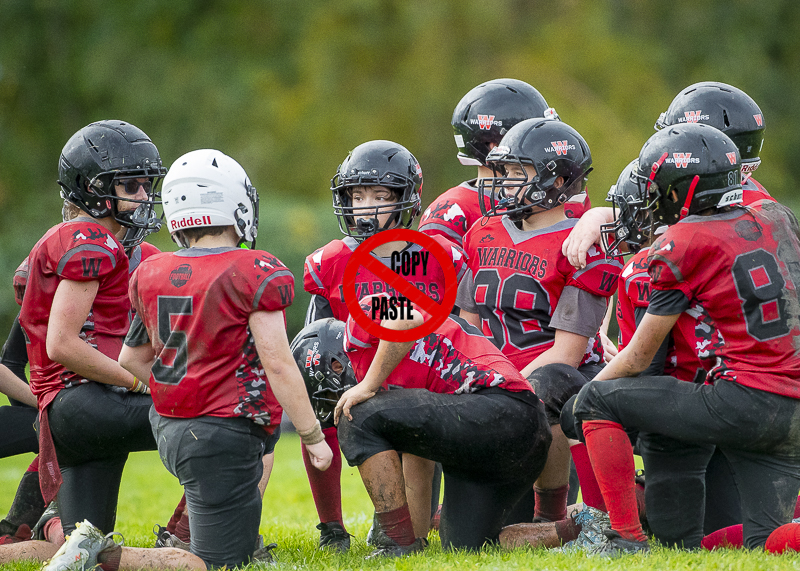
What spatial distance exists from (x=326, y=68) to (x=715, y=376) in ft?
52.5

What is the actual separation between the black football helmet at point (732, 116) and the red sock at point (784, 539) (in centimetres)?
202

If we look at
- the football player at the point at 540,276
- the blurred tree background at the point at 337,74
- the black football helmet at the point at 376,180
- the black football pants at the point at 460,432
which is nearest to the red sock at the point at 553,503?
the football player at the point at 540,276

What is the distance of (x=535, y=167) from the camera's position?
510 cm

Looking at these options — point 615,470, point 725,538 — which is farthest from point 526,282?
point 725,538

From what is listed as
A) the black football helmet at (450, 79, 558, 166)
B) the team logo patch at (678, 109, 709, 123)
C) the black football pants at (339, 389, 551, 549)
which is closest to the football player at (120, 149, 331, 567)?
the black football pants at (339, 389, 551, 549)

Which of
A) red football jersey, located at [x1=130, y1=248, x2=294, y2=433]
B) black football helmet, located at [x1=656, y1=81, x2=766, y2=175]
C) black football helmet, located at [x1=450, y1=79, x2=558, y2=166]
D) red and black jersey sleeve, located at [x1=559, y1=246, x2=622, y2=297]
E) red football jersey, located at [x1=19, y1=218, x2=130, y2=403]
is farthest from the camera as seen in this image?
black football helmet, located at [x1=450, y1=79, x2=558, y2=166]

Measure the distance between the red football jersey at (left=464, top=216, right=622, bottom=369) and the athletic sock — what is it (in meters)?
0.88

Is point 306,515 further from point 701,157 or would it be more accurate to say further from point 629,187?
point 701,157

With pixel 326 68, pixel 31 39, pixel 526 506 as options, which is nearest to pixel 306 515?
pixel 526 506

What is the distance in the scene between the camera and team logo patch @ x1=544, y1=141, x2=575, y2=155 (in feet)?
16.8

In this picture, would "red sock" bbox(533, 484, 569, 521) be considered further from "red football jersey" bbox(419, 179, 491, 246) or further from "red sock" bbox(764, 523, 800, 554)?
"red football jersey" bbox(419, 179, 491, 246)

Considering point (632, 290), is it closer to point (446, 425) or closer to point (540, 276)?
point (540, 276)

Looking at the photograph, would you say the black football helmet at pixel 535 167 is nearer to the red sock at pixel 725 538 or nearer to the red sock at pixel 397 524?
the red sock at pixel 397 524

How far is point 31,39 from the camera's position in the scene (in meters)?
22.0
